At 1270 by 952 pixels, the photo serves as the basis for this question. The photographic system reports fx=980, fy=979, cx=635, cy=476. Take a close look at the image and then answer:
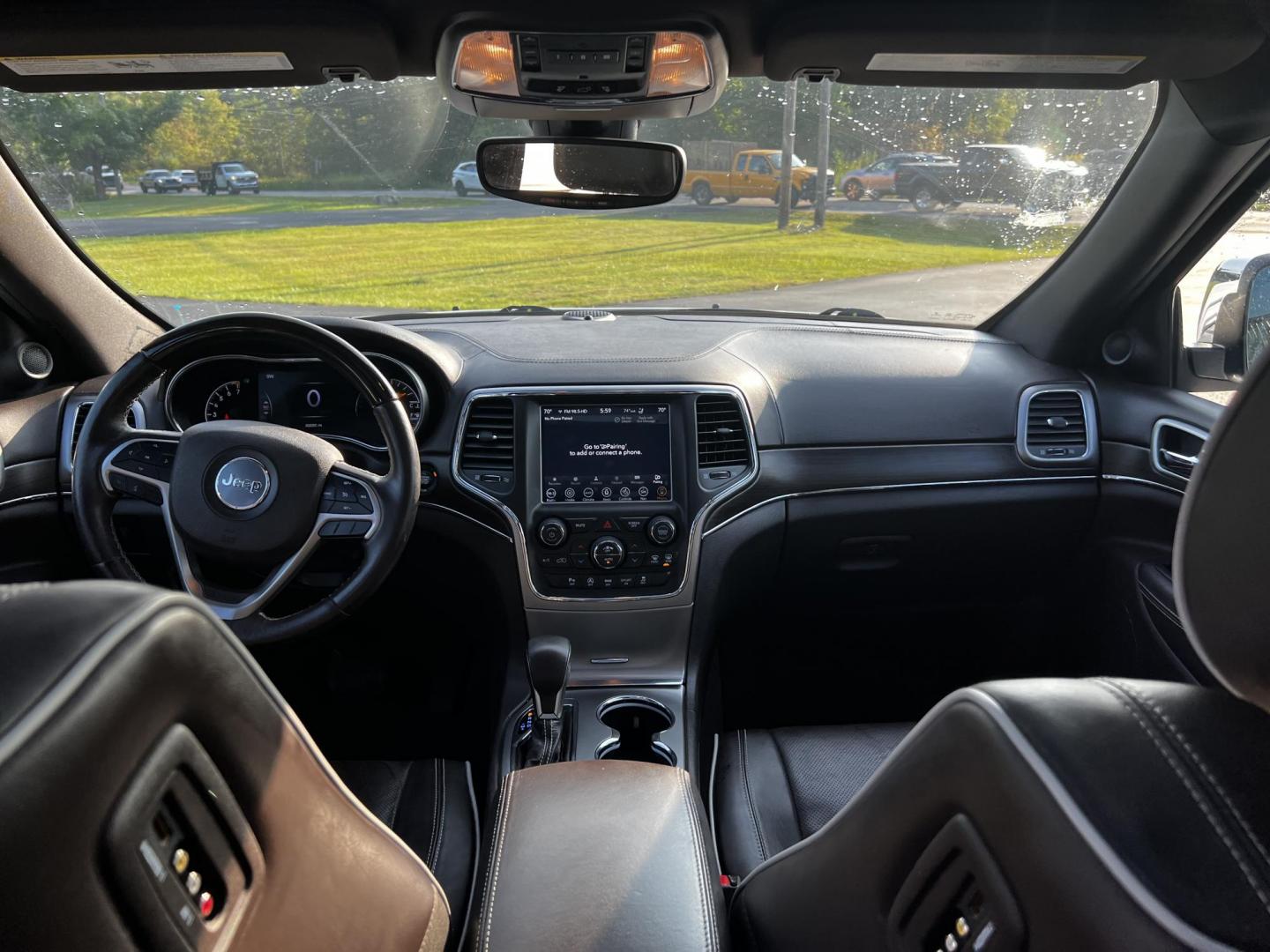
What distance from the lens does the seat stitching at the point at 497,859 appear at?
1506 mm

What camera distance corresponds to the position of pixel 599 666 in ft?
10.4

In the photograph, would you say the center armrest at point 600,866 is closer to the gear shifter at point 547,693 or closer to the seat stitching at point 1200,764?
the gear shifter at point 547,693

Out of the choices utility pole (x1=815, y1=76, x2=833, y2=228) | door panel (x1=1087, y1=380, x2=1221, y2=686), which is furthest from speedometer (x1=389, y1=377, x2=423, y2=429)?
door panel (x1=1087, y1=380, x2=1221, y2=686)

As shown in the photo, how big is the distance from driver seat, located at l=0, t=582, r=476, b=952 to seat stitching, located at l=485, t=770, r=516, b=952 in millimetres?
311

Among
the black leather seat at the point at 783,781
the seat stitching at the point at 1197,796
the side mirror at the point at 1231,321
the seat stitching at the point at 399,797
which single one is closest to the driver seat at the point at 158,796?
the seat stitching at the point at 1197,796

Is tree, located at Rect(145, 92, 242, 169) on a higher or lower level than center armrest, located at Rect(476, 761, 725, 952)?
higher

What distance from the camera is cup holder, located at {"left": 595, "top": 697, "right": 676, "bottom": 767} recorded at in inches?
115

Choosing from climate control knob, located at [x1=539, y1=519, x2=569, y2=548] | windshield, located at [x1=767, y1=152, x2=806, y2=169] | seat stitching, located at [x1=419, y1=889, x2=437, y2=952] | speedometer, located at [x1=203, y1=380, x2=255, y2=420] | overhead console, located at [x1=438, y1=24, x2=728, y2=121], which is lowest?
climate control knob, located at [x1=539, y1=519, x2=569, y2=548]

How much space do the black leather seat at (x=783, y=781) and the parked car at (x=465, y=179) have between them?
1851 mm

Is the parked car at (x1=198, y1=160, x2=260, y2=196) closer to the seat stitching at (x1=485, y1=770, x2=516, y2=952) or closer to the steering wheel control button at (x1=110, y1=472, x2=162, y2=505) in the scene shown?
the steering wheel control button at (x1=110, y1=472, x2=162, y2=505)

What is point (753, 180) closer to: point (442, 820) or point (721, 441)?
point (721, 441)

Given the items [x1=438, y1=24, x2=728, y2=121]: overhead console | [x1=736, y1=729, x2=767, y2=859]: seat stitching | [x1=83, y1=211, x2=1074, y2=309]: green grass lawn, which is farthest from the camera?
[x1=83, y1=211, x2=1074, y2=309]: green grass lawn

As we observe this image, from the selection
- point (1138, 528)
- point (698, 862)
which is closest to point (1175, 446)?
point (1138, 528)

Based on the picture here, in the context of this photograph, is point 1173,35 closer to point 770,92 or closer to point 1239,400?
point 770,92
